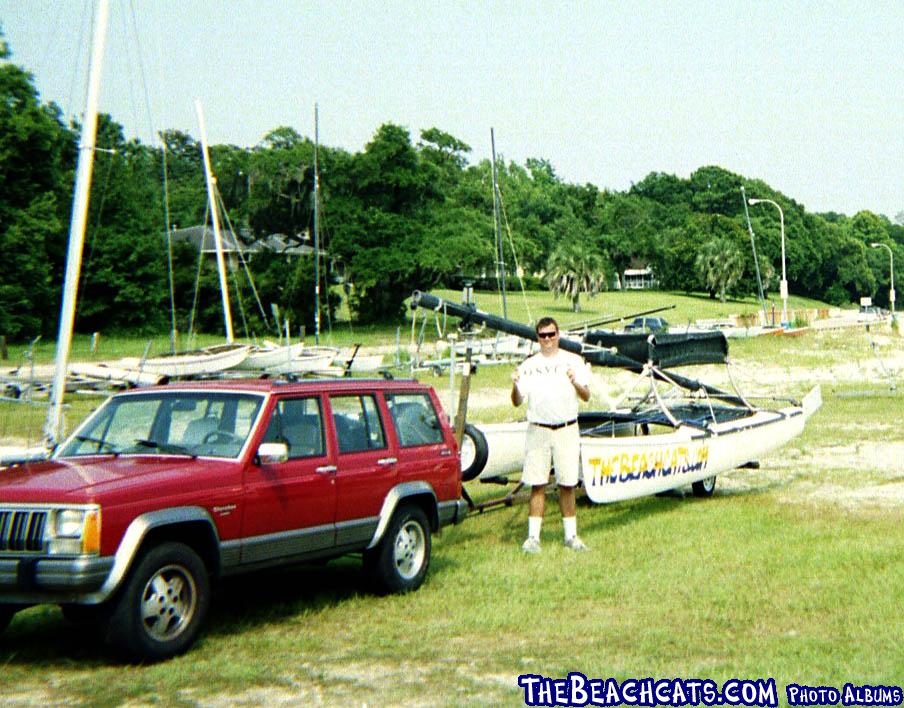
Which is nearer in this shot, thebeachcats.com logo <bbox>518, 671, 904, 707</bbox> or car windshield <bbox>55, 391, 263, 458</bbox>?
thebeachcats.com logo <bbox>518, 671, 904, 707</bbox>

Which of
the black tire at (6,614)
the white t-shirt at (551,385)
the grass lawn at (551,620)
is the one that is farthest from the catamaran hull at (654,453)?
the black tire at (6,614)

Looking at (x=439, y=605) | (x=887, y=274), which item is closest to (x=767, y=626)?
(x=439, y=605)

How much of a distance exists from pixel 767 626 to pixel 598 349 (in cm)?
702

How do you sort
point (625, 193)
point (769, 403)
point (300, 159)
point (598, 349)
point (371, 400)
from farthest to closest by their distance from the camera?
point (625, 193)
point (300, 159)
point (769, 403)
point (598, 349)
point (371, 400)

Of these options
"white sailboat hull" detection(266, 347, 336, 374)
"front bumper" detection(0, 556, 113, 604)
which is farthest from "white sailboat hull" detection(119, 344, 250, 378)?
"front bumper" detection(0, 556, 113, 604)

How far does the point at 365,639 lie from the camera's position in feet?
27.1

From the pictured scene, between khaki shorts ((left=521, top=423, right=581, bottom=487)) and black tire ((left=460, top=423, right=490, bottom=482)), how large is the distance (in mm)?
1636

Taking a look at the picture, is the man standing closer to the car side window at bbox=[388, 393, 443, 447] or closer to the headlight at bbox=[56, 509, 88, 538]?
the car side window at bbox=[388, 393, 443, 447]

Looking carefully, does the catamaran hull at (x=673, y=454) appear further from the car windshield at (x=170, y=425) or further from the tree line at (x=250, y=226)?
the tree line at (x=250, y=226)

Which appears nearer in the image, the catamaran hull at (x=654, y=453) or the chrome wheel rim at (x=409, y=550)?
the chrome wheel rim at (x=409, y=550)

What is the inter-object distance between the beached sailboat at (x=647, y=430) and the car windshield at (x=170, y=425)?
4.05m

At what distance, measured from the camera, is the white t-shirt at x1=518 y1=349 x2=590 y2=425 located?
37.2ft

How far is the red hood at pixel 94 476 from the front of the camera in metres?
7.38

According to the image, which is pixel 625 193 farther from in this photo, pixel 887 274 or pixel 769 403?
pixel 769 403
